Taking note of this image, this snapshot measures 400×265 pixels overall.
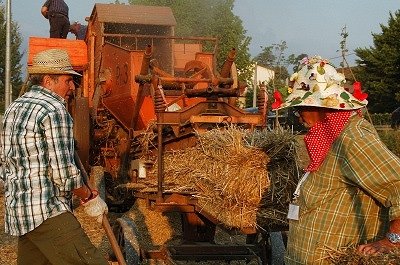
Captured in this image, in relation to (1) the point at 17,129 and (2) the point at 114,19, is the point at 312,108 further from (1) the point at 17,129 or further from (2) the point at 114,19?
(2) the point at 114,19

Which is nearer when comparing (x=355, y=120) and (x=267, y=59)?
(x=355, y=120)

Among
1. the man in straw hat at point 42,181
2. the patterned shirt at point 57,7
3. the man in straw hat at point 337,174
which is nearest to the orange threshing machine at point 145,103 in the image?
the patterned shirt at point 57,7

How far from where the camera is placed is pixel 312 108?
11.7 ft

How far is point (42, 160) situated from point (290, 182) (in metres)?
2.51

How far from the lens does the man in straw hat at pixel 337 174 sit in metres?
3.23

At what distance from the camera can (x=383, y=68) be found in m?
37.5

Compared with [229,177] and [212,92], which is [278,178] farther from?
[212,92]

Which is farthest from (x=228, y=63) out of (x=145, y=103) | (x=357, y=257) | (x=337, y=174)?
(x=357, y=257)

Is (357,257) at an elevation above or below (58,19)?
below

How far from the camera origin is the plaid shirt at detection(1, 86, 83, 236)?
4.21 metres

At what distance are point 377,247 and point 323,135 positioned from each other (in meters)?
0.66

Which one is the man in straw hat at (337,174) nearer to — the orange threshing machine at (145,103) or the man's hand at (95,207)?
the man's hand at (95,207)

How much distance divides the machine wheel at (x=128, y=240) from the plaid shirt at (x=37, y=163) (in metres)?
2.53

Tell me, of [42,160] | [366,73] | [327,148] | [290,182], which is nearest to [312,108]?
[327,148]
